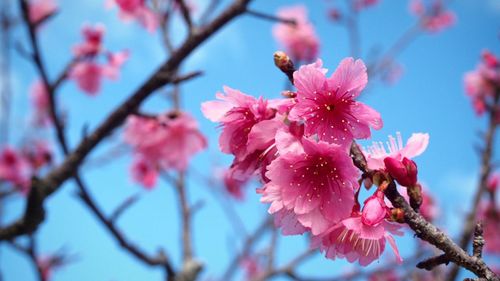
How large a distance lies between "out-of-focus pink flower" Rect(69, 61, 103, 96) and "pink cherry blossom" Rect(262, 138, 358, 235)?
2375mm

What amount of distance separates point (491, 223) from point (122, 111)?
13.5 feet

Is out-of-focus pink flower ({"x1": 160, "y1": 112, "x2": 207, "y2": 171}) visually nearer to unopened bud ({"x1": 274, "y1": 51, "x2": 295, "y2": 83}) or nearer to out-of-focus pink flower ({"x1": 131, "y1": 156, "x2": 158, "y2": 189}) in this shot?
out-of-focus pink flower ({"x1": 131, "y1": 156, "x2": 158, "y2": 189})

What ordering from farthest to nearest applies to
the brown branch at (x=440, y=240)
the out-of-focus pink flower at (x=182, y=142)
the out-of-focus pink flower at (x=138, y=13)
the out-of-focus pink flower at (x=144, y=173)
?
the out-of-focus pink flower at (x=144, y=173) < the out-of-focus pink flower at (x=138, y=13) < the out-of-focus pink flower at (x=182, y=142) < the brown branch at (x=440, y=240)

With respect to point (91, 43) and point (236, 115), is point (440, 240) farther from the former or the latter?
point (91, 43)

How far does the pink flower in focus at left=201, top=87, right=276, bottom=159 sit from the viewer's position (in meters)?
0.99

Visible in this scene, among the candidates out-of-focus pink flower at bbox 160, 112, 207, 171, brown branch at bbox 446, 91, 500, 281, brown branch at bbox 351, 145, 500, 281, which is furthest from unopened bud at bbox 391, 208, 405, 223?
brown branch at bbox 446, 91, 500, 281

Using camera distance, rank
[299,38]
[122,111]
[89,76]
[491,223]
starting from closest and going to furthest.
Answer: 1. [122,111]
2. [89,76]
3. [491,223]
4. [299,38]

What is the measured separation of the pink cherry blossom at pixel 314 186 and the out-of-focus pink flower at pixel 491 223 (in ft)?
4.48

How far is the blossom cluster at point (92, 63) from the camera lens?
8.52 ft

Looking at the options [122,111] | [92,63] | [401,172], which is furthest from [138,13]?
[401,172]

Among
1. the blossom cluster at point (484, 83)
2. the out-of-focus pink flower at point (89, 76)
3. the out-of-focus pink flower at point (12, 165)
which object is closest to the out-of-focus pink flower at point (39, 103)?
the out-of-focus pink flower at point (12, 165)

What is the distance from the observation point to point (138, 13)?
3.40 metres

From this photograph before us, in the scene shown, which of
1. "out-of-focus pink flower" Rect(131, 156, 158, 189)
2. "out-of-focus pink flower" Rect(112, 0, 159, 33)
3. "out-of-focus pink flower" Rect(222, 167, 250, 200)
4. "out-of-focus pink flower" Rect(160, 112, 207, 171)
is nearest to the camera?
"out-of-focus pink flower" Rect(222, 167, 250, 200)

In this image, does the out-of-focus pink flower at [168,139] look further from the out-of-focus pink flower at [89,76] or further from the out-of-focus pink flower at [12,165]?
the out-of-focus pink flower at [12,165]
